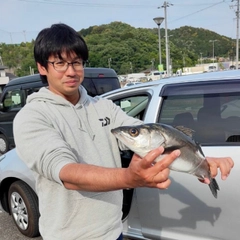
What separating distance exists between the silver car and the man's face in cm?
114

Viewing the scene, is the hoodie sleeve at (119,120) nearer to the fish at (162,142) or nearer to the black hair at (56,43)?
the black hair at (56,43)

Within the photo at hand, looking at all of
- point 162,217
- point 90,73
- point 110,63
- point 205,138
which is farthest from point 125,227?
point 110,63

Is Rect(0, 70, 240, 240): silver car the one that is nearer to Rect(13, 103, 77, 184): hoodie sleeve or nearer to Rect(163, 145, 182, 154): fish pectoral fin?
Rect(163, 145, 182, 154): fish pectoral fin

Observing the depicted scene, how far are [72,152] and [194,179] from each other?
1239 millimetres

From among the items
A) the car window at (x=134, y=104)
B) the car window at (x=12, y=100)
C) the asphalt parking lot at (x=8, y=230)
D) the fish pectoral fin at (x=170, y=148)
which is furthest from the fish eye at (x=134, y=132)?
the car window at (x=12, y=100)

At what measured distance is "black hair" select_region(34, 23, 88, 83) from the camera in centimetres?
129

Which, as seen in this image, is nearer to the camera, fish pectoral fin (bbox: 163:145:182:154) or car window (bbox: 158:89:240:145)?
fish pectoral fin (bbox: 163:145:182:154)

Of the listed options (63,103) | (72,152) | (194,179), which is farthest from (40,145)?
(194,179)

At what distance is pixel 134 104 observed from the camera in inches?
125

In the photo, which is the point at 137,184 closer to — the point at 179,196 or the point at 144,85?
the point at 179,196

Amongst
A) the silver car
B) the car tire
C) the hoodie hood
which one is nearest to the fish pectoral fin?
the hoodie hood

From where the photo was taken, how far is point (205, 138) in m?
2.20

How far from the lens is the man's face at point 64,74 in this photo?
1.30 m

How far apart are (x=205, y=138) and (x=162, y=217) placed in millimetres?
697
